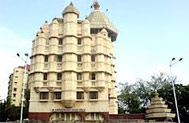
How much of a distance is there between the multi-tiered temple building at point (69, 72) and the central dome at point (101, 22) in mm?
5931

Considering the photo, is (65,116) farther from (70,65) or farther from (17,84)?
(17,84)

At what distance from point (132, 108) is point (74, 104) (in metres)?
19.5

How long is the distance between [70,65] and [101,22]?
50.0ft

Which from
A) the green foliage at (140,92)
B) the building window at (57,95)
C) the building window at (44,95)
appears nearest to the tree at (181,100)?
the green foliage at (140,92)

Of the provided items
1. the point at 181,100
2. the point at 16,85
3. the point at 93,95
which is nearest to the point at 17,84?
the point at 16,85

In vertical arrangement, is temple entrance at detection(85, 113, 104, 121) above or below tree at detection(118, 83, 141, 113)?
below

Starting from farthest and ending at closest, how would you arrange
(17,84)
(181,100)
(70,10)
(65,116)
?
(17,84), (181,100), (70,10), (65,116)

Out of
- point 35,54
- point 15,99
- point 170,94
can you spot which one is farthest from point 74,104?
point 15,99

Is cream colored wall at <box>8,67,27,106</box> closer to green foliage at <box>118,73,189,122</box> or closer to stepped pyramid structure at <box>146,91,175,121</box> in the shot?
green foliage at <box>118,73,189,122</box>

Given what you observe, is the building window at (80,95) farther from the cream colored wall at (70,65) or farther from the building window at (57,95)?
the building window at (57,95)

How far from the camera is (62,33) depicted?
42.2m

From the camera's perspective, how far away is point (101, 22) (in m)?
49.9

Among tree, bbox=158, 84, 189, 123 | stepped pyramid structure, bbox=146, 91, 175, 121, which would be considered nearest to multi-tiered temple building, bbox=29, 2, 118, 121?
stepped pyramid structure, bbox=146, 91, 175, 121

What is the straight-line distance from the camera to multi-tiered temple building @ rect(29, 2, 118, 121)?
37844 mm
